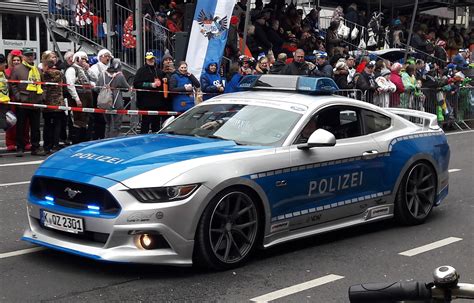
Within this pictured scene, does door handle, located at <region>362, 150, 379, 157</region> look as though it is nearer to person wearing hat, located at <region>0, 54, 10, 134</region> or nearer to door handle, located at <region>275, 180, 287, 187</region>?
door handle, located at <region>275, 180, 287, 187</region>

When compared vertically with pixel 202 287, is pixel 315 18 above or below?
above

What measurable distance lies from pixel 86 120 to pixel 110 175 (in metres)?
7.76

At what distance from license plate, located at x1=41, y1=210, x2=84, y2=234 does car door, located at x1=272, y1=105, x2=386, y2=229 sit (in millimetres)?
1635

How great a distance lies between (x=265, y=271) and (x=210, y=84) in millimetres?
7862

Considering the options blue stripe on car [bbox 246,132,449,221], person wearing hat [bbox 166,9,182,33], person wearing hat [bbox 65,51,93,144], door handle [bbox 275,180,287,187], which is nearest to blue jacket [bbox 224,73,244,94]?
person wearing hat [bbox 65,51,93,144]

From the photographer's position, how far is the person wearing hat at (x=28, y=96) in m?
11.9

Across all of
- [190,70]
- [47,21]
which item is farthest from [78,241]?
[47,21]

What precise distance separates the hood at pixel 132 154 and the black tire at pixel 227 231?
16.4 inches

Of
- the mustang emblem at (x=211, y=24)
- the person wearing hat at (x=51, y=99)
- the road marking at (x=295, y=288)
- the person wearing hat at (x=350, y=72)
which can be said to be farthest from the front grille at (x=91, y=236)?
the person wearing hat at (x=350, y=72)

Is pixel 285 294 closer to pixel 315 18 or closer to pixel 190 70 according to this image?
pixel 190 70

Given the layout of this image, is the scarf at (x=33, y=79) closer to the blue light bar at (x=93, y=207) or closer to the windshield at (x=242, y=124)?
the windshield at (x=242, y=124)

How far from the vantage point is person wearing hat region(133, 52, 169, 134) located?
12828mm

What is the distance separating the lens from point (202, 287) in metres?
5.08

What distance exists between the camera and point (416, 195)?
7363 mm
